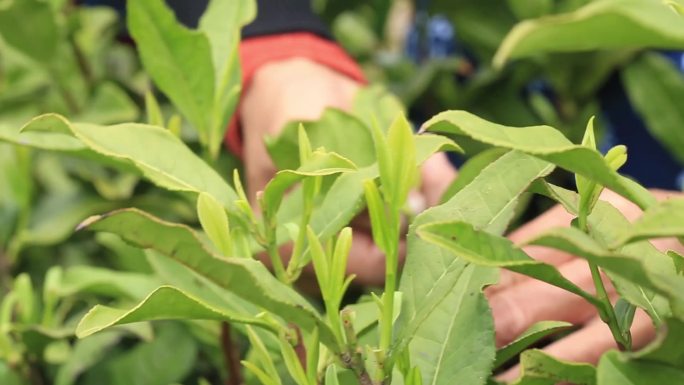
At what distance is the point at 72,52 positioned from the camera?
0.93 meters

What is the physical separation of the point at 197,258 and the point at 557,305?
13.2 inches

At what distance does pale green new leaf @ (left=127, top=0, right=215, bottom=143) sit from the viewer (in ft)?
1.66

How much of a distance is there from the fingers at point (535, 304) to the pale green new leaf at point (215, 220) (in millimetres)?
231

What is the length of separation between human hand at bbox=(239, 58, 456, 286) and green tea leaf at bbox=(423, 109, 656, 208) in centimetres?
40

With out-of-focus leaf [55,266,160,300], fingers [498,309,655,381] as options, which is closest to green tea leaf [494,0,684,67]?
fingers [498,309,655,381]

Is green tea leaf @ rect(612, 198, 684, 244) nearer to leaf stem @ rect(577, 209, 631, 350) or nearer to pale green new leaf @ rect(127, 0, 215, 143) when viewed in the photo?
leaf stem @ rect(577, 209, 631, 350)

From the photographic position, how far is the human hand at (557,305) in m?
0.51

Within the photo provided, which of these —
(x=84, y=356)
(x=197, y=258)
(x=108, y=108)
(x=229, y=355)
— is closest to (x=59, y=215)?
(x=108, y=108)

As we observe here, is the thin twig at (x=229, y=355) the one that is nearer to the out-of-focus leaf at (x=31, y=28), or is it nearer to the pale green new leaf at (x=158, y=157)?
the pale green new leaf at (x=158, y=157)

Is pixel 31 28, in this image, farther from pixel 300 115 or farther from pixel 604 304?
pixel 604 304

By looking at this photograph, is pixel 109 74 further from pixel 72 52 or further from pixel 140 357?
pixel 140 357

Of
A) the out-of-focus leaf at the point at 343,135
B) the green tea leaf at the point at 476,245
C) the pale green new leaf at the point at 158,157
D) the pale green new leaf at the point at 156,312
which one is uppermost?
the green tea leaf at the point at 476,245

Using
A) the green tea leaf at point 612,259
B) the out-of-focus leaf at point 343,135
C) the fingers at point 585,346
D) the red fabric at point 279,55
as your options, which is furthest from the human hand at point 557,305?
the red fabric at point 279,55

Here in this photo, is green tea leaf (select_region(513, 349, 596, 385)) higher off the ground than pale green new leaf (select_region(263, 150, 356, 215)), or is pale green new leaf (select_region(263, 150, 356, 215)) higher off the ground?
pale green new leaf (select_region(263, 150, 356, 215))
